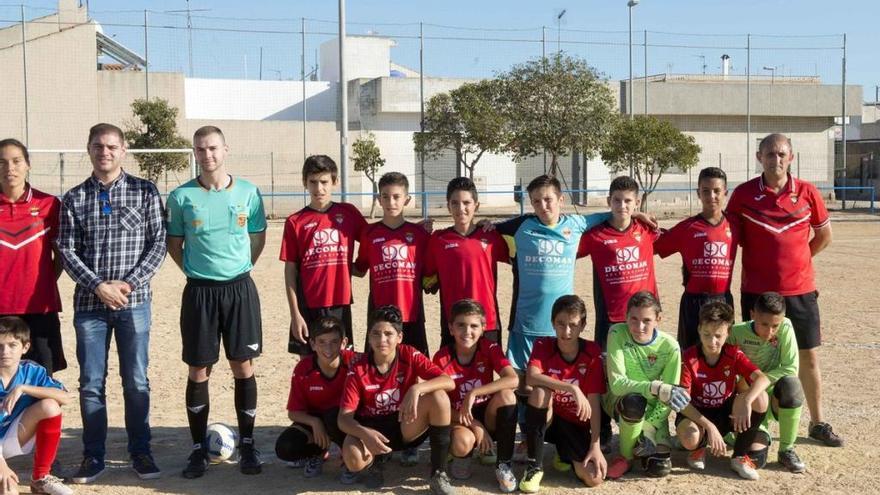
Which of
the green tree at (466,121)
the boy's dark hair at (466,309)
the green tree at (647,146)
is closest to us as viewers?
the boy's dark hair at (466,309)

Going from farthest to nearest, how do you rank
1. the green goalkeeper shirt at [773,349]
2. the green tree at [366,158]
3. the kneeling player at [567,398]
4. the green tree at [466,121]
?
the green tree at [366,158] < the green tree at [466,121] < the green goalkeeper shirt at [773,349] < the kneeling player at [567,398]

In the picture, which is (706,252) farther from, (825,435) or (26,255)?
(26,255)

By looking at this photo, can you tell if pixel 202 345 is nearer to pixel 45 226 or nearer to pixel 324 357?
pixel 324 357

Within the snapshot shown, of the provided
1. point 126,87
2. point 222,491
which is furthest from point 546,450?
point 126,87

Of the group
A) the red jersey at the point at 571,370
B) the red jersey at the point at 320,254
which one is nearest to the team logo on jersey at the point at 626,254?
the red jersey at the point at 571,370

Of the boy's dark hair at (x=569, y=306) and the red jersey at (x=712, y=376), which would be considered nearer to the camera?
the boy's dark hair at (x=569, y=306)

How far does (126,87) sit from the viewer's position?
30234 millimetres

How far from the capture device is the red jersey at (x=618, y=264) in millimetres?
5273

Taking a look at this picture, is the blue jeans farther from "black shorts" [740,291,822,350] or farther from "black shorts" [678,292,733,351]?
"black shorts" [740,291,822,350]

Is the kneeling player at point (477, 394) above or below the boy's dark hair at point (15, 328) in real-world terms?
Answer: below

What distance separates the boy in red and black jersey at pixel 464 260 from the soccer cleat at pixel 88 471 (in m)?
2.06

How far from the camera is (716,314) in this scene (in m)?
4.89

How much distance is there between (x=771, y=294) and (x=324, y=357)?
2.57 m

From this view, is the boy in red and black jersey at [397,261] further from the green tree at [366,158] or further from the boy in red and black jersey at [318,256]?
the green tree at [366,158]
